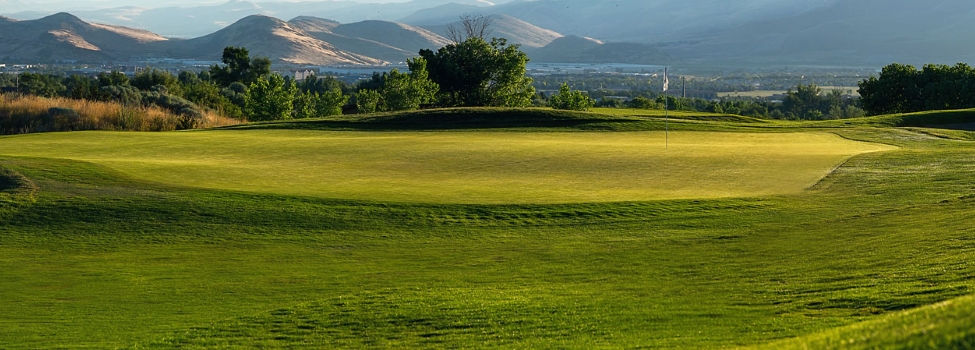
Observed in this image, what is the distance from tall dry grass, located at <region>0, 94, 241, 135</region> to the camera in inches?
1166

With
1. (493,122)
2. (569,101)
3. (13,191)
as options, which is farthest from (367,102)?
(13,191)

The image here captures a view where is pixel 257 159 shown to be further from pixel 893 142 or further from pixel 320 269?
pixel 893 142

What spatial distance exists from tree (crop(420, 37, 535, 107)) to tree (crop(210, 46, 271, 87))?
1644 inches

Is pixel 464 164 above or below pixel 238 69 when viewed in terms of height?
below

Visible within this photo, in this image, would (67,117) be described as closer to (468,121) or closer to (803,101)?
(468,121)

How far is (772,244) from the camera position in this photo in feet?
41.8

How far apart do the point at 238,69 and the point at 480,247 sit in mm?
97280

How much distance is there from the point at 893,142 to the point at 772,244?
1685 cm

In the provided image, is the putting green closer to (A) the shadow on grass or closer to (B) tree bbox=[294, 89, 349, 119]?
(A) the shadow on grass

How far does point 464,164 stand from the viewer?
1970 centimetres

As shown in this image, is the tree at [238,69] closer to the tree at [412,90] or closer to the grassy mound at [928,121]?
the tree at [412,90]

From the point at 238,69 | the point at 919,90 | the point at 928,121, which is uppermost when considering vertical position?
the point at 238,69

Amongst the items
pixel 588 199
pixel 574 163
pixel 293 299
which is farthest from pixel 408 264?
pixel 574 163

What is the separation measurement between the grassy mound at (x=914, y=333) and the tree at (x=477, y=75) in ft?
203
